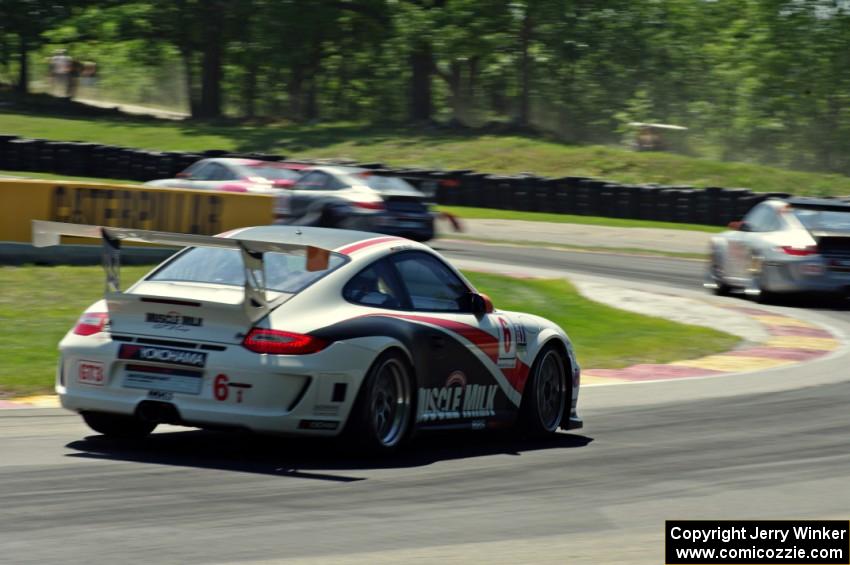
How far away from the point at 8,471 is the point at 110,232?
4.73 ft

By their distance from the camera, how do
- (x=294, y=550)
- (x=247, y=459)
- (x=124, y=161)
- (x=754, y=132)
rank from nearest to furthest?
(x=294, y=550)
(x=247, y=459)
(x=124, y=161)
(x=754, y=132)

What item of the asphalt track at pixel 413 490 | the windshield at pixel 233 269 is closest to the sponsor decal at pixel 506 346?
the asphalt track at pixel 413 490

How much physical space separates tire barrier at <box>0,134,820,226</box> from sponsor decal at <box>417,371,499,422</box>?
23.5 m

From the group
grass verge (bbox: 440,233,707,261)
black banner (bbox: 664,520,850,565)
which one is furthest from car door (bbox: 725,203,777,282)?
black banner (bbox: 664,520,850,565)

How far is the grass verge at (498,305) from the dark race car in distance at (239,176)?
530cm

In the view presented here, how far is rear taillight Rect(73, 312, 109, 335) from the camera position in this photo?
8.06m

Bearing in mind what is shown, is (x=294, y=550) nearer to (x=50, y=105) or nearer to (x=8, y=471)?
(x=8, y=471)

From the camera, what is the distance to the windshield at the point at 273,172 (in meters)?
24.3

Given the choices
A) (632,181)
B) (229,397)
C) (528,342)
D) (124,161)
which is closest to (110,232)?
(229,397)

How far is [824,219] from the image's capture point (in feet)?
64.9

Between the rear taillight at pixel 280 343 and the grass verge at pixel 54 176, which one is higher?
the rear taillight at pixel 280 343

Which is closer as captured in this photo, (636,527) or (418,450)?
(636,527)

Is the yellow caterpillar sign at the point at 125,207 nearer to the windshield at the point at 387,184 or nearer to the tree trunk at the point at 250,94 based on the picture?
the windshield at the point at 387,184

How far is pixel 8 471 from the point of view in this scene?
7.41m
